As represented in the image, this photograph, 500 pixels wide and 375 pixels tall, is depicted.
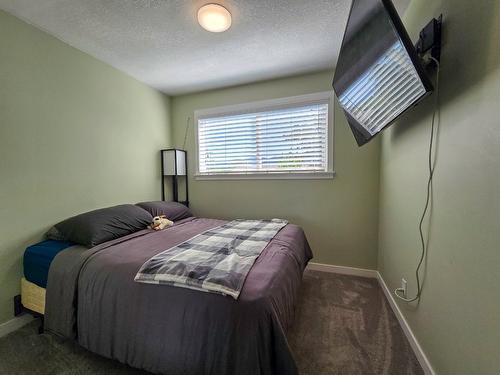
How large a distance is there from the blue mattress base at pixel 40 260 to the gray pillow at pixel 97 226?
11 cm

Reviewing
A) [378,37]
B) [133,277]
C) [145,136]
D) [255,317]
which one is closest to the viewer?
[255,317]

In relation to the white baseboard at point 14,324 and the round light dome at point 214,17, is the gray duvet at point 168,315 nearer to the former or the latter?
the white baseboard at point 14,324

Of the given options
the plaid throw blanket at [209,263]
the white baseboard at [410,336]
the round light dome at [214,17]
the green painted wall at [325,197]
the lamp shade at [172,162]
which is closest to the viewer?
the plaid throw blanket at [209,263]

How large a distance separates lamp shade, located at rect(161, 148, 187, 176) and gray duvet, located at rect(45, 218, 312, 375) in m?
1.65

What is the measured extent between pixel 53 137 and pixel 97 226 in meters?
0.95

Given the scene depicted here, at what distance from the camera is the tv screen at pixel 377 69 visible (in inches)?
39.7

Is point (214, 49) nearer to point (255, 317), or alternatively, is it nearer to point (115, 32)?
point (115, 32)

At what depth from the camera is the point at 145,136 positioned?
3.01m

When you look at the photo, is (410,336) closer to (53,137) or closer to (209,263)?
(209,263)

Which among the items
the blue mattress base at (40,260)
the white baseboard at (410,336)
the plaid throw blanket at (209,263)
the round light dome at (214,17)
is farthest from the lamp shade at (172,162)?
the white baseboard at (410,336)

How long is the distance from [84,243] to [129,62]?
1970 millimetres

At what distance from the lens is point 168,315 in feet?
3.77

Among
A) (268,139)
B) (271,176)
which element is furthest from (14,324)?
(268,139)

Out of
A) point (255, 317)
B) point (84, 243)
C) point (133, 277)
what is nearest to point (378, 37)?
point (255, 317)
